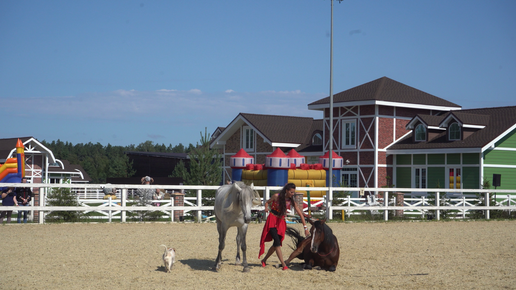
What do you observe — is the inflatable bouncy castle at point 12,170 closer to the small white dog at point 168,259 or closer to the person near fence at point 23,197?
the person near fence at point 23,197

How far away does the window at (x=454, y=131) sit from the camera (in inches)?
1261

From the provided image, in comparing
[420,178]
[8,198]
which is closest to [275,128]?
[420,178]

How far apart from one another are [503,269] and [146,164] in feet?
182

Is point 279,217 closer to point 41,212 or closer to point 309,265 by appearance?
point 309,265

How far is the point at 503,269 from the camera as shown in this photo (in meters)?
9.98

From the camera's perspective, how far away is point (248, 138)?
137 ft

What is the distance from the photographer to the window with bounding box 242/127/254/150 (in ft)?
136

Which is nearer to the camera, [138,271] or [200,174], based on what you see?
[138,271]

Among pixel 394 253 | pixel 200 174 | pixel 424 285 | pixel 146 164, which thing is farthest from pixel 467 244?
pixel 146 164

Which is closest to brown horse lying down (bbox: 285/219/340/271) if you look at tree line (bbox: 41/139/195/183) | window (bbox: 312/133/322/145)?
window (bbox: 312/133/322/145)

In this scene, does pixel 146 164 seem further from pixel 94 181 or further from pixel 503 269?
pixel 503 269

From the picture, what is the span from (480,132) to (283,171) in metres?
12.7

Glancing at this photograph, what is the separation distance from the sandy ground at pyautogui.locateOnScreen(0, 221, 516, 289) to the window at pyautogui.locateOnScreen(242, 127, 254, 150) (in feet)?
81.7

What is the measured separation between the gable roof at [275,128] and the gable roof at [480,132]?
331 inches
